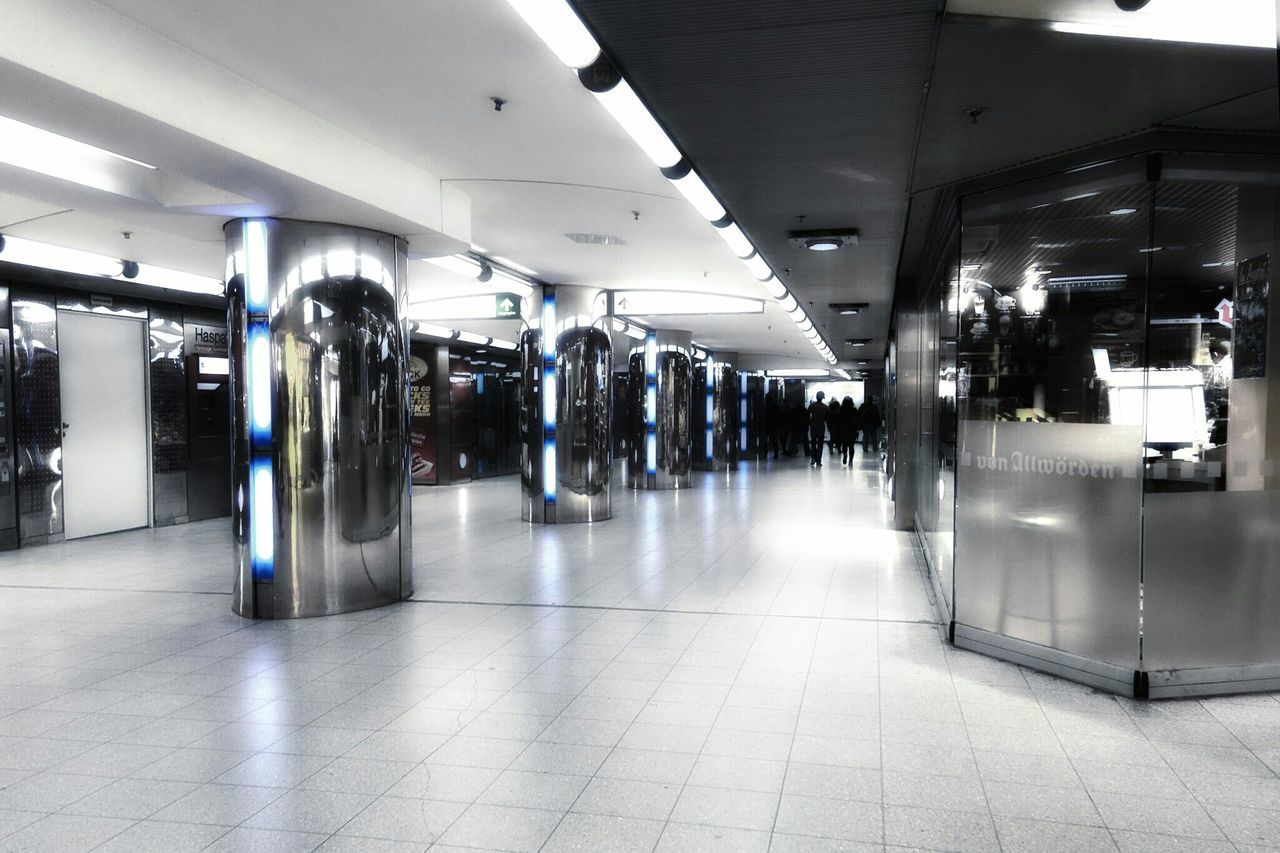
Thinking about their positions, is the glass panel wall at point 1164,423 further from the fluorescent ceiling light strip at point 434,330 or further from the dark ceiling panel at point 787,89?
the fluorescent ceiling light strip at point 434,330

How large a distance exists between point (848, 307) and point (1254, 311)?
6.99 meters

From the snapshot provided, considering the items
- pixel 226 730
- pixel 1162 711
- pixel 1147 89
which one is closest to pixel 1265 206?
pixel 1147 89

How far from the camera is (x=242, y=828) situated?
2914 mm

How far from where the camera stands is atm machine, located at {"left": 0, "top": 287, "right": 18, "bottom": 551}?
879 centimetres

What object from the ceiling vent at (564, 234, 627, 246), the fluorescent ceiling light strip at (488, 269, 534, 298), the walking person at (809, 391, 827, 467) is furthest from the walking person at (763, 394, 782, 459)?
the ceiling vent at (564, 234, 627, 246)

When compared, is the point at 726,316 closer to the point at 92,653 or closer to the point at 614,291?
the point at 614,291

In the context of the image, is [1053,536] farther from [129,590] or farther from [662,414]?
[662,414]

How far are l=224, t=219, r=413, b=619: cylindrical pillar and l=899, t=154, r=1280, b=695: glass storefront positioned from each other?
4.36 m

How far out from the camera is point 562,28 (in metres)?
3.07

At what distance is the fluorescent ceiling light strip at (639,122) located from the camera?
12.1 feet

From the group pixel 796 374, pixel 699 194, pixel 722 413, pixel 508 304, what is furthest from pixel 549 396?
pixel 796 374

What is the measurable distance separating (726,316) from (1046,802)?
36.7 feet

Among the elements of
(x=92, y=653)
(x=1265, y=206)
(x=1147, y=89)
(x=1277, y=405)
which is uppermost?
(x=1147, y=89)

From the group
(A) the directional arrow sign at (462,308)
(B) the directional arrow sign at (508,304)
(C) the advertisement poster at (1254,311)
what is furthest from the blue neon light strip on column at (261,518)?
(A) the directional arrow sign at (462,308)
